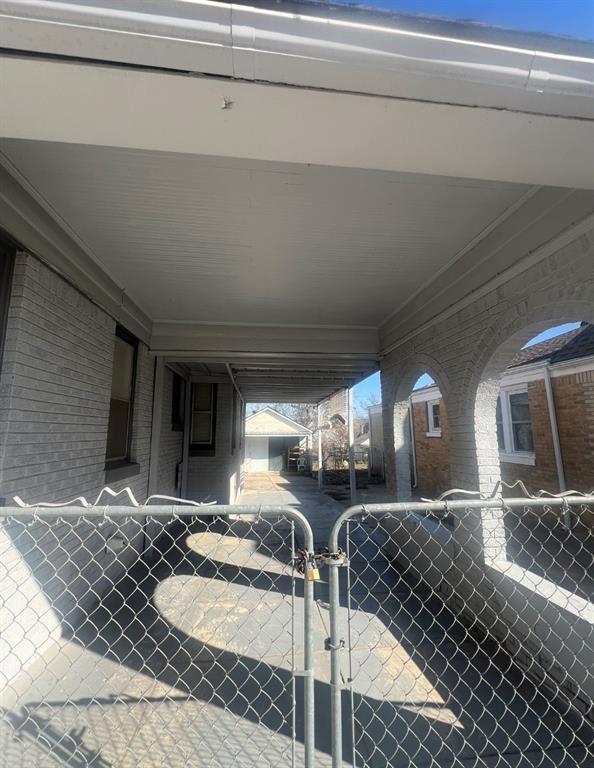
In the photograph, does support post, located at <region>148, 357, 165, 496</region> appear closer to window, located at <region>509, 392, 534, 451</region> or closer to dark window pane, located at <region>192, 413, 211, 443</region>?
dark window pane, located at <region>192, 413, 211, 443</region>

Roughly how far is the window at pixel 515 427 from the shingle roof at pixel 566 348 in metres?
0.79

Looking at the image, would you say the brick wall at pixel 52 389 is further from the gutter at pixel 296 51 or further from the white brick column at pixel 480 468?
the white brick column at pixel 480 468

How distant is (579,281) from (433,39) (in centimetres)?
185

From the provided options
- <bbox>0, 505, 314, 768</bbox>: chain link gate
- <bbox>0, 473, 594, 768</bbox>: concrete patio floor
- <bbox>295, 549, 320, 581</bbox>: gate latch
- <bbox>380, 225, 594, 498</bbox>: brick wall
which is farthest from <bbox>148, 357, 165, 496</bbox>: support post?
<bbox>295, 549, 320, 581</bbox>: gate latch

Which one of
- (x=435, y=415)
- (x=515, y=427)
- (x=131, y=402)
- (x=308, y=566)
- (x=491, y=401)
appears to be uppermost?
(x=435, y=415)

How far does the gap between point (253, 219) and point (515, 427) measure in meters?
7.88

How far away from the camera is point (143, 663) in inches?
110

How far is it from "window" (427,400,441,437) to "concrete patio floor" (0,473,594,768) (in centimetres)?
772

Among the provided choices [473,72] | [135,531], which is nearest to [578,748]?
[473,72]

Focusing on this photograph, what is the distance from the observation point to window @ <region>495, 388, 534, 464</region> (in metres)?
7.85

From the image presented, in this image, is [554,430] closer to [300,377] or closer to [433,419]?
[433,419]

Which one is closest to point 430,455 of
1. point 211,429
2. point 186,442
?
point 211,429

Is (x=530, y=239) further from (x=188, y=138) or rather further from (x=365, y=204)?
(x=188, y=138)

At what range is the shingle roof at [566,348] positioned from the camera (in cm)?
637
